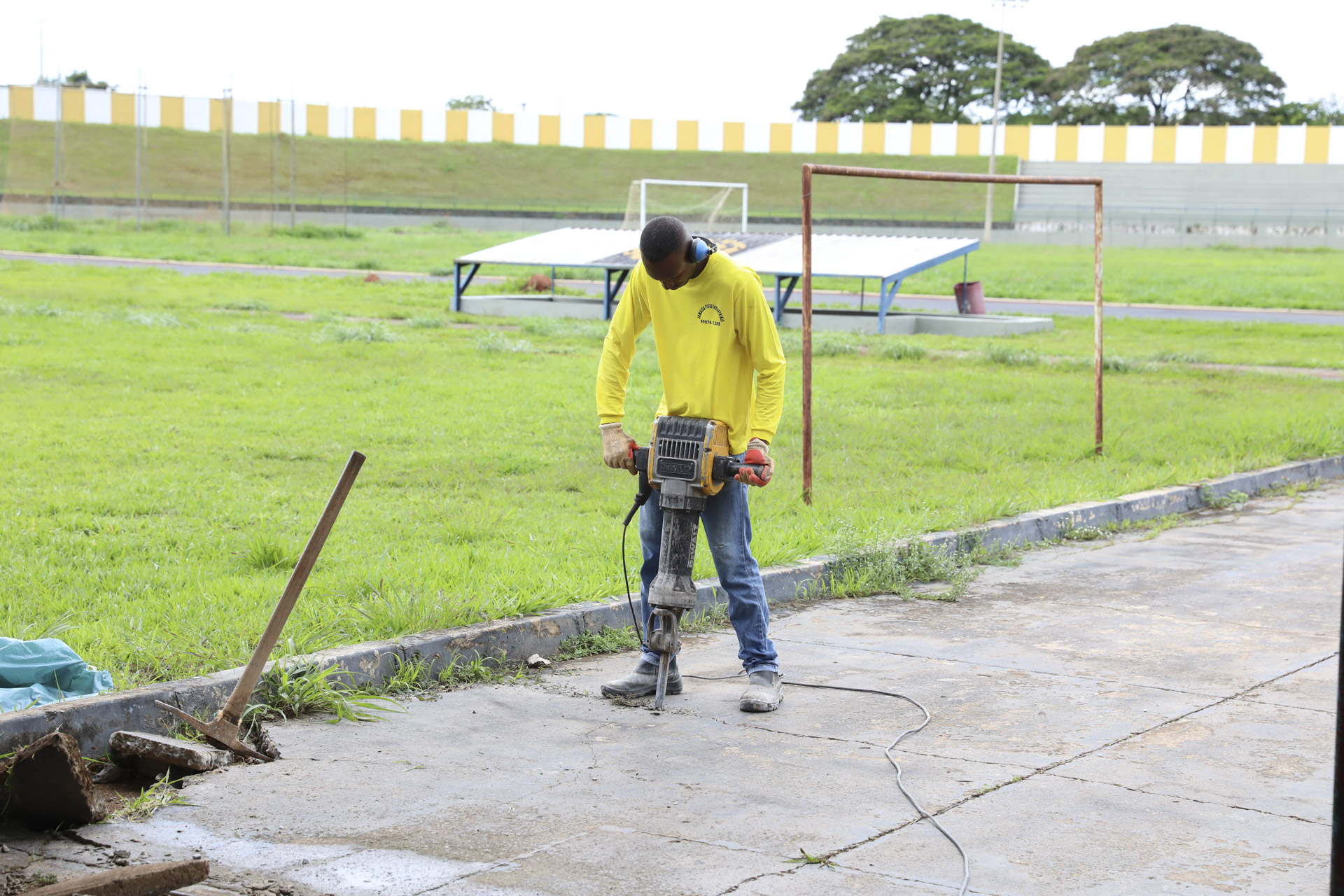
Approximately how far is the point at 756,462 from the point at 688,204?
85.5 feet

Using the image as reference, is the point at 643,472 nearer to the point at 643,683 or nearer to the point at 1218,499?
the point at 643,683

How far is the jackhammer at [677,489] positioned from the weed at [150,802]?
5.65 ft

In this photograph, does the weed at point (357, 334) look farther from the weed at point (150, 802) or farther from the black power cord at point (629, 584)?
the weed at point (150, 802)

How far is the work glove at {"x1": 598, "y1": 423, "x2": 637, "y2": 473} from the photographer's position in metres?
5.03

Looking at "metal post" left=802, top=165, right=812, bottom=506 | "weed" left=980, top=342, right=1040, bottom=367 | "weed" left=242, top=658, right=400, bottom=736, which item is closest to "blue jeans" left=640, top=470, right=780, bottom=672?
"weed" left=242, top=658, right=400, bottom=736

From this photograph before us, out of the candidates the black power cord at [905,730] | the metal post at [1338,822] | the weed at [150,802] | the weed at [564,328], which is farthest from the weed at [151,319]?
the metal post at [1338,822]

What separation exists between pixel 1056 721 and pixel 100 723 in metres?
3.24

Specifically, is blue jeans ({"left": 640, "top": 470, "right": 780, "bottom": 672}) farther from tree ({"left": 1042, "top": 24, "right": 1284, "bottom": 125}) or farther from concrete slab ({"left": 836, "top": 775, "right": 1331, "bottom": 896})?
tree ({"left": 1042, "top": 24, "right": 1284, "bottom": 125})

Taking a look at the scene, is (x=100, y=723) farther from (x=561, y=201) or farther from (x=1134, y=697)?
(x=561, y=201)

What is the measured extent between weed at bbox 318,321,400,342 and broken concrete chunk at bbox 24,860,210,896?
519 inches

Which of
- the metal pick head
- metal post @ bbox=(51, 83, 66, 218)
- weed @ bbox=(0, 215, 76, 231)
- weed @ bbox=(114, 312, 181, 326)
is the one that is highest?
metal post @ bbox=(51, 83, 66, 218)

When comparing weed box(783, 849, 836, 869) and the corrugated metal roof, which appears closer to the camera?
weed box(783, 849, 836, 869)

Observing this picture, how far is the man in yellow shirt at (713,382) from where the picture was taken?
4.88 metres

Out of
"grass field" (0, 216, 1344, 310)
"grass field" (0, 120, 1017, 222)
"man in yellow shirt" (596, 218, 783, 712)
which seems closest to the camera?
"man in yellow shirt" (596, 218, 783, 712)
